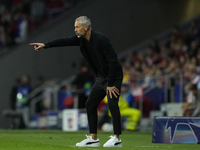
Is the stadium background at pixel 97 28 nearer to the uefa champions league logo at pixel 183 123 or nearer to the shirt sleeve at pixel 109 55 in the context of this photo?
the uefa champions league logo at pixel 183 123

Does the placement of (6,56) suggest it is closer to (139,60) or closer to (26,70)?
(26,70)

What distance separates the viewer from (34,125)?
18.2 m

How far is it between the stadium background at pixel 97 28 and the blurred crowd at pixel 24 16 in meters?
1.09

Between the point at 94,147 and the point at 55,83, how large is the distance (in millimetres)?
12961

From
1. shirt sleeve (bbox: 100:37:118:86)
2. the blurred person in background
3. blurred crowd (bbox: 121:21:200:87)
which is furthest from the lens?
the blurred person in background

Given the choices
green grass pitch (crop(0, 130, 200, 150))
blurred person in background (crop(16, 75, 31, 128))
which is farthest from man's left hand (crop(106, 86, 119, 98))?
blurred person in background (crop(16, 75, 31, 128))

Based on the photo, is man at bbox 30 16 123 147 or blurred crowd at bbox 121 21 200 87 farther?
blurred crowd at bbox 121 21 200 87

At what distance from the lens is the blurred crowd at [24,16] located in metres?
22.5

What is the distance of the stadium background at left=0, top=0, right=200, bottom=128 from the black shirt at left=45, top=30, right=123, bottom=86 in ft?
43.4

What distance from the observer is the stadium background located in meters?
21.1

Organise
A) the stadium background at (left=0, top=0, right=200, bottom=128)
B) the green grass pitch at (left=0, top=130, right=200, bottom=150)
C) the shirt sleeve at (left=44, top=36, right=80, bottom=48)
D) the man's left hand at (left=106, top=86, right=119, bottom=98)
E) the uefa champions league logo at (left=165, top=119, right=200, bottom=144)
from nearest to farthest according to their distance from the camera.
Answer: the green grass pitch at (left=0, top=130, right=200, bottom=150)
the man's left hand at (left=106, top=86, right=119, bottom=98)
the shirt sleeve at (left=44, top=36, right=80, bottom=48)
the uefa champions league logo at (left=165, top=119, right=200, bottom=144)
the stadium background at (left=0, top=0, right=200, bottom=128)

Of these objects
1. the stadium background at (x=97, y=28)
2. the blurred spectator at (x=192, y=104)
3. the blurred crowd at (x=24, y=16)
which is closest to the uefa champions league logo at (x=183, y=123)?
the blurred spectator at (x=192, y=104)

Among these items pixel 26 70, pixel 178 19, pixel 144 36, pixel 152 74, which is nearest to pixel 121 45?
pixel 144 36

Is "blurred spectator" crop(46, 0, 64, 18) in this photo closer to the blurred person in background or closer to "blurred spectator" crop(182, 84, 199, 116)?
the blurred person in background
